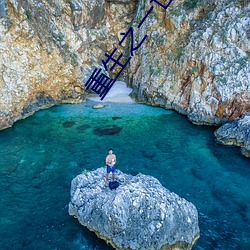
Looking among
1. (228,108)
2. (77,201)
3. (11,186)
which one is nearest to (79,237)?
(77,201)

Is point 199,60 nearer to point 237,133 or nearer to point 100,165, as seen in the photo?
point 237,133

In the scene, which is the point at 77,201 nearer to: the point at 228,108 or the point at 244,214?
the point at 244,214

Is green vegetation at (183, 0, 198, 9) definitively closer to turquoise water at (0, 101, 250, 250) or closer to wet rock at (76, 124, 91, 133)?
turquoise water at (0, 101, 250, 250)

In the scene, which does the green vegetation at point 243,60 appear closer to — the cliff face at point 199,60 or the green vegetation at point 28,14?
the cliff face at point 199,60

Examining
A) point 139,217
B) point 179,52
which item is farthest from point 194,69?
point 139,217

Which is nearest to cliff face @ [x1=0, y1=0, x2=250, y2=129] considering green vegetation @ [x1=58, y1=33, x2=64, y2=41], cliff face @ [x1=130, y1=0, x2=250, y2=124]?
green vegetation @ [x1=58, y1=33, x2=64, y2=41]

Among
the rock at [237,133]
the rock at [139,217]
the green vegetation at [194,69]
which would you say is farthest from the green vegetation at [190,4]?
the rock at [139,217]
